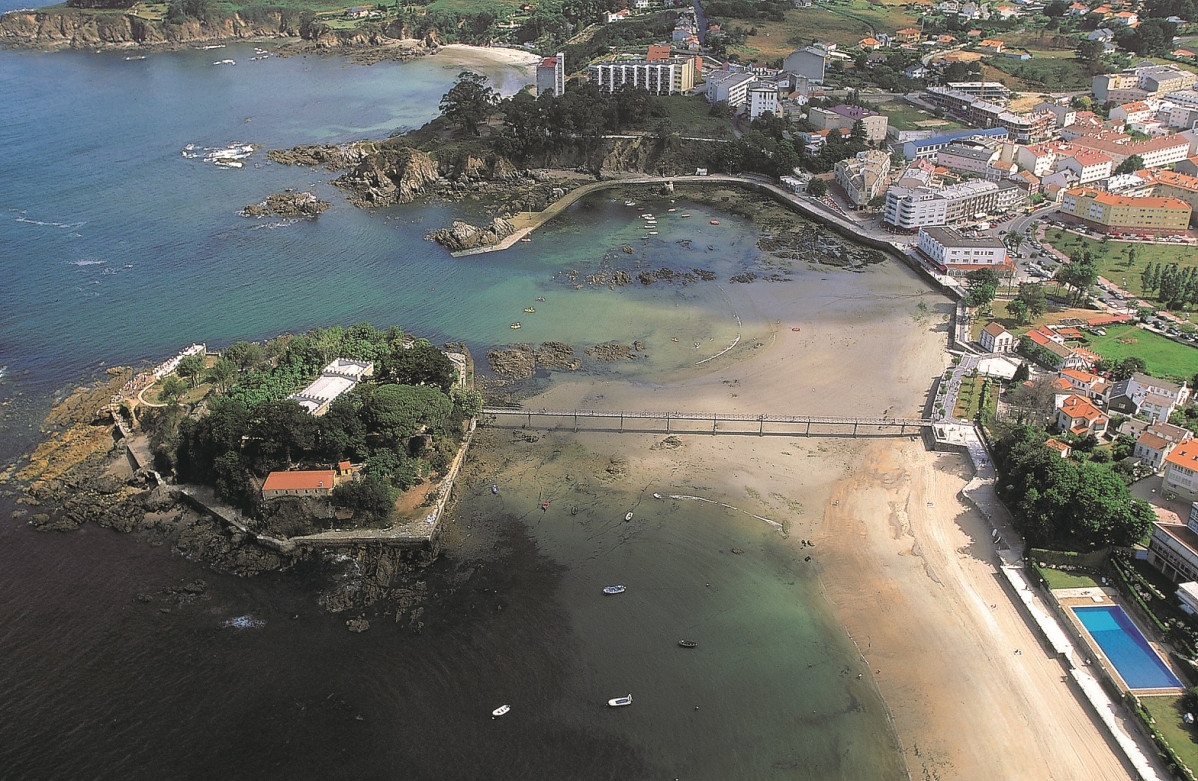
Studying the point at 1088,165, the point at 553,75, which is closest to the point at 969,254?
the point at 1088,165

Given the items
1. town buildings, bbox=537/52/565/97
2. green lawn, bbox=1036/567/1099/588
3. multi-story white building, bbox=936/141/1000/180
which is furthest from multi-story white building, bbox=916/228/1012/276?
town buildings, bbox=537/52/565/97

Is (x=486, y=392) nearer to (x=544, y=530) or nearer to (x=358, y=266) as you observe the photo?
(x=544, y=530)

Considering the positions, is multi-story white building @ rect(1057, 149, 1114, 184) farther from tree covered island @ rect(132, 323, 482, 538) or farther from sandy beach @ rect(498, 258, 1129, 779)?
tree covered island @ rect(132, 323, 482, 538)

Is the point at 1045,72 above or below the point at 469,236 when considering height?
above

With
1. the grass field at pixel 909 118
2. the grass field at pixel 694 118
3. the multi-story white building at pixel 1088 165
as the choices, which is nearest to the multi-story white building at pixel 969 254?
the multi-story white building at pixel 1088 165

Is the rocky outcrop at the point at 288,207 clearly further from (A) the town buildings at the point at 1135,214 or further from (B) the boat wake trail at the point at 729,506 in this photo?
(A) the town buildings at the point at 1135,214

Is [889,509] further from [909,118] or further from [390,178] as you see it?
[909,118]
